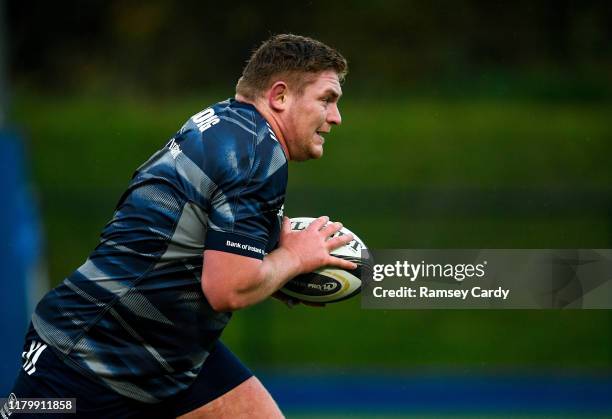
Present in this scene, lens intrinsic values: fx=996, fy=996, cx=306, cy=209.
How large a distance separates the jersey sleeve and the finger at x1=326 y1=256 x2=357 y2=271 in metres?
0.43

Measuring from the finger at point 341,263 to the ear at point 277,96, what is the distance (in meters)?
0.64

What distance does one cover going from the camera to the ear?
156 inches

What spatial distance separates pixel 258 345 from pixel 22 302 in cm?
231

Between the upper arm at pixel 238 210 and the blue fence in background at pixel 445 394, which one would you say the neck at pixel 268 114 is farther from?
the blue fence in background at pixel 445 394

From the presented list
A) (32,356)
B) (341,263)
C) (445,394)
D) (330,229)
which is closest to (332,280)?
(341,263)

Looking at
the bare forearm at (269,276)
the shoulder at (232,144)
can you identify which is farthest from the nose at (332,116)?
the bare forearm at (269,276)

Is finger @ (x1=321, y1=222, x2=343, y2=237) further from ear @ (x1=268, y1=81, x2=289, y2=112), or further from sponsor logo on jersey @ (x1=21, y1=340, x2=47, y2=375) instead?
sponsor logo on jersey @ (x1=21, y1=340, x2=47, y2=375)

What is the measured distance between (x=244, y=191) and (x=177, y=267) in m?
0.41

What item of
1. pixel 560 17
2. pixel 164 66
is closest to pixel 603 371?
pixel 560 17

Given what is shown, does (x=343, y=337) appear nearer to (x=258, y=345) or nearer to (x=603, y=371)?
(x=258, y=345)

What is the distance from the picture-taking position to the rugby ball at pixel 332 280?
4.20 m

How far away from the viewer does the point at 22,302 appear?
9.10 meters

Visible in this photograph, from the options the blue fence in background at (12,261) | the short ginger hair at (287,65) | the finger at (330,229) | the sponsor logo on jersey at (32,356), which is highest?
the blue fence in background at (12,261)

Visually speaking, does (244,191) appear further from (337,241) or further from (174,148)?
(337,241)
